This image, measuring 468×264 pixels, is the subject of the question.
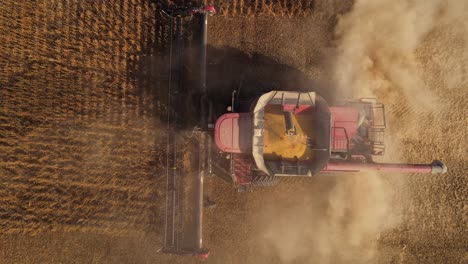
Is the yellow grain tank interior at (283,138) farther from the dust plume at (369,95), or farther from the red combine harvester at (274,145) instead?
the dust plume at (369,95)

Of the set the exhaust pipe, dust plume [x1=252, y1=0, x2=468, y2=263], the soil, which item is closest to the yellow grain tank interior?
the exhaust pipe

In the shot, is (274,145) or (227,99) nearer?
(274,145)

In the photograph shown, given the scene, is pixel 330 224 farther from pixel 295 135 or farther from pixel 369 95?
pixel 369 95

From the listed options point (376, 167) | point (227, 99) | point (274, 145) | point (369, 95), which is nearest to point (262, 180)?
point (274, 145)

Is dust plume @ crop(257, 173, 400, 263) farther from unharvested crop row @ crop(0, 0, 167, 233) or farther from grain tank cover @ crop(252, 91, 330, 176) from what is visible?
unharvested crop row @ crop(0, 0, 167, 233)

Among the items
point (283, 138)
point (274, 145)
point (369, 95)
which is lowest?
point (274, 145)

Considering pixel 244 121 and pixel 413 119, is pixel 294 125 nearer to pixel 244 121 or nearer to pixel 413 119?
pixel 244 121

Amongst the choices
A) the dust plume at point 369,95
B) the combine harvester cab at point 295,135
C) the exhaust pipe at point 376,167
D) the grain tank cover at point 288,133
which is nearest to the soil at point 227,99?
the dust plume at point 369,95

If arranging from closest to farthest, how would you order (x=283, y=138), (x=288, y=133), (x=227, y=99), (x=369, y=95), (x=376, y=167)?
(x=288, y=133)
(x=283, y=138)
(x=376, y=167)
(x=369, y=95)
(x=227, y=99)
